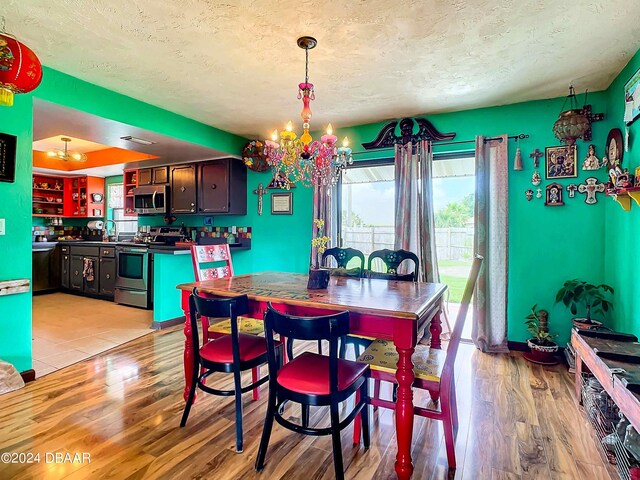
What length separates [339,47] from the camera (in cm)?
244

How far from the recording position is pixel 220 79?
9.75 ft

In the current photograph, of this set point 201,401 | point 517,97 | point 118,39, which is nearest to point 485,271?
point 517,97

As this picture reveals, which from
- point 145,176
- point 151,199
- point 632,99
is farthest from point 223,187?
point 632,99

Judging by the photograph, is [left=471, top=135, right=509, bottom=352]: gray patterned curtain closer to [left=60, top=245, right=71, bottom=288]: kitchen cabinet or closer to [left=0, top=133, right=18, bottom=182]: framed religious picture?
[left=0, top=133, right=18, bottom=182]: framed religious picture

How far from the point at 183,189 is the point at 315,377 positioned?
14.3 ft

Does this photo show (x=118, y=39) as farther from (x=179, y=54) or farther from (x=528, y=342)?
(x=528, y=342)

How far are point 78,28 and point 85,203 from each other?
5.55 metres

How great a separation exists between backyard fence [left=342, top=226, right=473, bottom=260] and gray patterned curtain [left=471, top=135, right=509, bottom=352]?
57 centimetres

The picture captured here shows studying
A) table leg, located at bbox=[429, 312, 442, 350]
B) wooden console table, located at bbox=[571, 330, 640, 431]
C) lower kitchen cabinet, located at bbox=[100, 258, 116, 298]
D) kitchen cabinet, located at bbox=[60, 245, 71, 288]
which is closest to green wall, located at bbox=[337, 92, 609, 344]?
wooden console table, located at bbox=[571, 330, 640, 431]

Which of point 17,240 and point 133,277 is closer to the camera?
point 17,240

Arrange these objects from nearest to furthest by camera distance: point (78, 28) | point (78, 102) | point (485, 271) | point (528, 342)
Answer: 1. point (78, 28)
2. point (78, 102)
3. point (528, 342)
4. point (485, 271)

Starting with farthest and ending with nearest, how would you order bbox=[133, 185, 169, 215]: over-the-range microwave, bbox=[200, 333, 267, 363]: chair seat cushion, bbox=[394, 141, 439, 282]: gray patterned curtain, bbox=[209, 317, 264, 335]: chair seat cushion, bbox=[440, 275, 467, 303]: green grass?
bbox=[440, 275, 467, 303]: green grass → bbox=[133, 185, 169, 215]: over-the-range microwave → bbox=[394, 141, 439, 282]: gray patterned curtain → bbox=[209, 317, 264, 335]: chair seat cushion → bbox=[200, 333, 267, 363]: chair seat cushion

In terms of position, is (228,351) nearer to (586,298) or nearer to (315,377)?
(315,377)

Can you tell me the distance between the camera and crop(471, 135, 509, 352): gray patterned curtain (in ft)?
11.4
